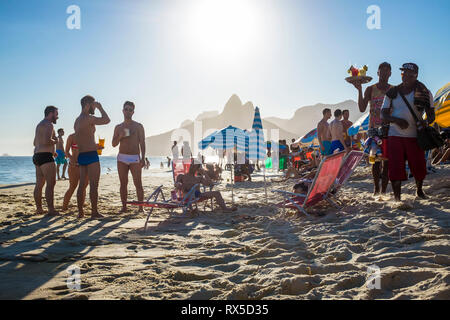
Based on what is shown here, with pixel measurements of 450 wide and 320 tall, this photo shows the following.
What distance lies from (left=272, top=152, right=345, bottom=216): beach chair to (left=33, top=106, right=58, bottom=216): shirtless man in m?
3.38

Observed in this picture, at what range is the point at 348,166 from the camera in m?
4.63

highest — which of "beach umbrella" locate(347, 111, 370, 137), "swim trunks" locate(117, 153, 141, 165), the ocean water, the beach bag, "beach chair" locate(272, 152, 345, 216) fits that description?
"beach umbrella" locate(347, 111, 370, 137)

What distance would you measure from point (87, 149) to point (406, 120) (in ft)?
14.3

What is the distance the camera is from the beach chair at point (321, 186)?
3808 mm

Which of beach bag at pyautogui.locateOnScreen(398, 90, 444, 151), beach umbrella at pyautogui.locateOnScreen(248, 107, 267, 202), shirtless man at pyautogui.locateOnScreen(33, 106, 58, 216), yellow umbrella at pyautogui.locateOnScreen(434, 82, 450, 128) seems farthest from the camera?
yellow umbrella at pyautogui.locateOnScreen(434, 82, 450, 128)

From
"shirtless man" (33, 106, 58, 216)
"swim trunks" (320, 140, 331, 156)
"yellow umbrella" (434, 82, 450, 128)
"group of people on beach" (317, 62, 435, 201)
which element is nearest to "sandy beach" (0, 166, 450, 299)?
"group of people on beach" (317, 62, 435, 201)

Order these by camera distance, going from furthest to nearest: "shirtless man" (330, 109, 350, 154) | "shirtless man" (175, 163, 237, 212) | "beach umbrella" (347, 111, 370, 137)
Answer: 1. "beach umbrella" (347, 111, 370, 137)
2. "shirtless man" (330, 109, 350, 154)
3. "shirtless man" (175, 163, 237, 212)

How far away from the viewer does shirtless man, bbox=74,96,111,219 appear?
14.2ft

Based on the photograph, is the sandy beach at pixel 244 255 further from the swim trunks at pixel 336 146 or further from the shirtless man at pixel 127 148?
the swim trunks at pixel 336 146

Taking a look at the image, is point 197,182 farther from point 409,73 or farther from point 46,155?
point 409,73

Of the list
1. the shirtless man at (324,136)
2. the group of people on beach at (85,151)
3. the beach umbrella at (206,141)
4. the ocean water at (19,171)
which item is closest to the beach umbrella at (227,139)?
the beach umbrella at (206,141)

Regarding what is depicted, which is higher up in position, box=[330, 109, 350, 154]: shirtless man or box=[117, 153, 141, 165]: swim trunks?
box=[330, 109, 350, 154]: shirtless man

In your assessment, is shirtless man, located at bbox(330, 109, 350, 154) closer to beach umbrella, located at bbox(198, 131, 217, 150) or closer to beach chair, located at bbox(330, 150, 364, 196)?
beach chair, located at bbox(330, 150, 364, 196)
